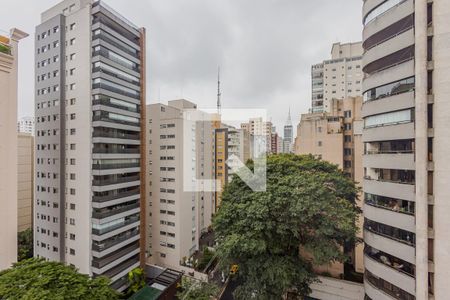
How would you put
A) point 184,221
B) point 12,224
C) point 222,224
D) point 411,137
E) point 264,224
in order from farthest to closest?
point 184,221 → point 222,224 → point 264,224 → point 411,137 → point 12,224

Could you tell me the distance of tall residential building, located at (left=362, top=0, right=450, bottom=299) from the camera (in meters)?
7.24

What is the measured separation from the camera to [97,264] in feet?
44.2

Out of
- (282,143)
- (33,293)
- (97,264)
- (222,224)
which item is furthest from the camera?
(282,143)

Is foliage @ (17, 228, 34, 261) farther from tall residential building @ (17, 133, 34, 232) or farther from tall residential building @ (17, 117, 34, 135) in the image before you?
tall residential building @ (17, 117, 34, 135)

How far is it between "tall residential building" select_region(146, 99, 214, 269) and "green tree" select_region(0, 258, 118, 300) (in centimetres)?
1081

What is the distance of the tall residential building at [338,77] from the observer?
36.2 metres

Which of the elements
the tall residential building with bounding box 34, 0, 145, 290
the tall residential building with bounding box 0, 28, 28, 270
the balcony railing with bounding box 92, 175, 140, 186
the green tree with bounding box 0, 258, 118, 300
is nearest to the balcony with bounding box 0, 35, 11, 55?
the tall residential building with bounding box 0, 28, 28, 270

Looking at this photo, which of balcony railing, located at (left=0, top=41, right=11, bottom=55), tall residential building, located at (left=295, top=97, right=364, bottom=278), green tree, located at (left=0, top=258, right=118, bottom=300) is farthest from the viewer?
tall residential building, located at (left=295, top=97, right=364, bottom=278)

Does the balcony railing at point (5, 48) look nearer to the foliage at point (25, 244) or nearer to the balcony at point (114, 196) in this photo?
the balcony at point (114, 196)

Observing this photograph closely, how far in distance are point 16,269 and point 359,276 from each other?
1858cm

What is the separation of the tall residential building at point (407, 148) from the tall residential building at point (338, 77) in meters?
28.2

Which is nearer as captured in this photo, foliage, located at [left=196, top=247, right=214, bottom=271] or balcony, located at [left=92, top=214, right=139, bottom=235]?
balcony, located at [left=92, top=214, right=139, bottom=235]
